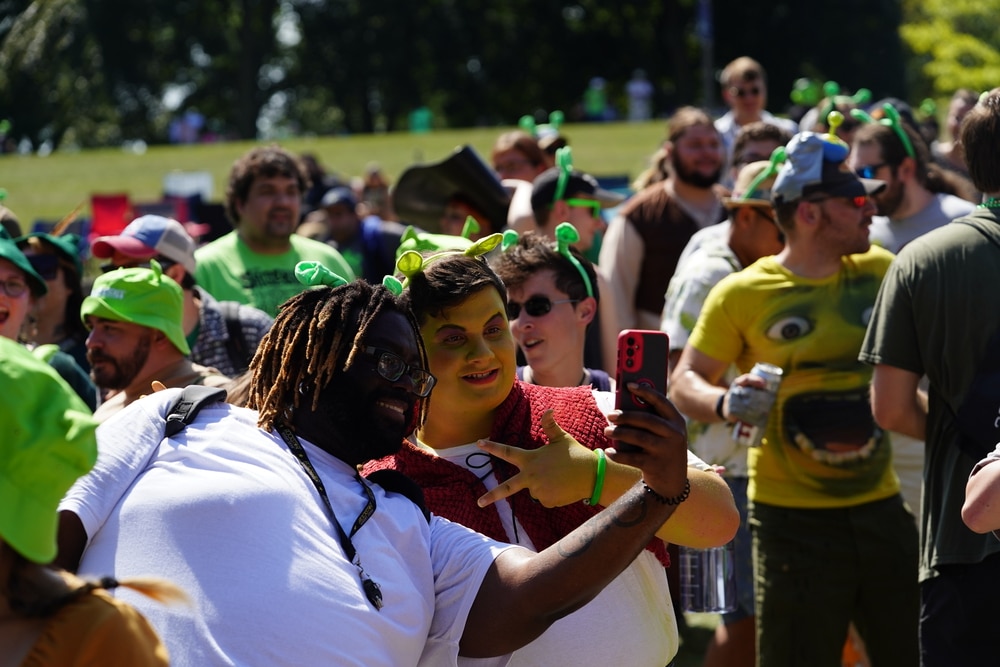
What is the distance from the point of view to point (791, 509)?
15.9 ft

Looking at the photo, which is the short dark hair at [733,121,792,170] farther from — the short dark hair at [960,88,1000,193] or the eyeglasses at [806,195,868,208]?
the short dark hair at [960,88,1000,193]

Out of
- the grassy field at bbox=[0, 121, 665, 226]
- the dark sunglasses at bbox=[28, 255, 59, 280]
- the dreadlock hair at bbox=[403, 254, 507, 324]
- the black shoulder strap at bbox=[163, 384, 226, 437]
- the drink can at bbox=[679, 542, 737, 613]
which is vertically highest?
the dreadlock hair at bbox=[403, 254, 507, 324]

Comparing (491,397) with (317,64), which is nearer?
(491,397)

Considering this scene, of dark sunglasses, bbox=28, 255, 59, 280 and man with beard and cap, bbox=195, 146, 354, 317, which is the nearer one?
dark sunglasses, bbox=28, 255, 59, 280

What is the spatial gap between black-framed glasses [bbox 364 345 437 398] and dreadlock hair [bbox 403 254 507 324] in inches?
15.9

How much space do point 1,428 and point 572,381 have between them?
263cm

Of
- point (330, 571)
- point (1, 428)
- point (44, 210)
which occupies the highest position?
point (1, 428)

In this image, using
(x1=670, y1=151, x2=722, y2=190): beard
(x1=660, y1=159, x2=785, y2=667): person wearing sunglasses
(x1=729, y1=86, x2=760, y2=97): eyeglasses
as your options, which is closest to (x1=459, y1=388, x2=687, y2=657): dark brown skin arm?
(x1=660, y1=159, x2=785, y2=667): person wearing sunglasses

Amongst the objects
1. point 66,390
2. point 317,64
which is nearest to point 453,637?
point 66,390

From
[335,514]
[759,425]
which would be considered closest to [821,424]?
[759,425]

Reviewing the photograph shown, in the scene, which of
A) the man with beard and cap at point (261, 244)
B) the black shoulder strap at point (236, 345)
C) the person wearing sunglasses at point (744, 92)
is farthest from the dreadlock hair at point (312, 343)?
the person wearing sunglasses at point (744, 92)

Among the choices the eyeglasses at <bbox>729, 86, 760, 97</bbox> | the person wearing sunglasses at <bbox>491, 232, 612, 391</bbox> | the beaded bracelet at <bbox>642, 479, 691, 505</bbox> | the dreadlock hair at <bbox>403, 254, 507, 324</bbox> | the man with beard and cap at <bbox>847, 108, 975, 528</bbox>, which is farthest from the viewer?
the eyeglasses at <bbox>729, 86, 760, 97</bbox>

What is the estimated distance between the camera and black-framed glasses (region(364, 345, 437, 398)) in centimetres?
270

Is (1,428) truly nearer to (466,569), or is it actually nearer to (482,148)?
(466,569)
